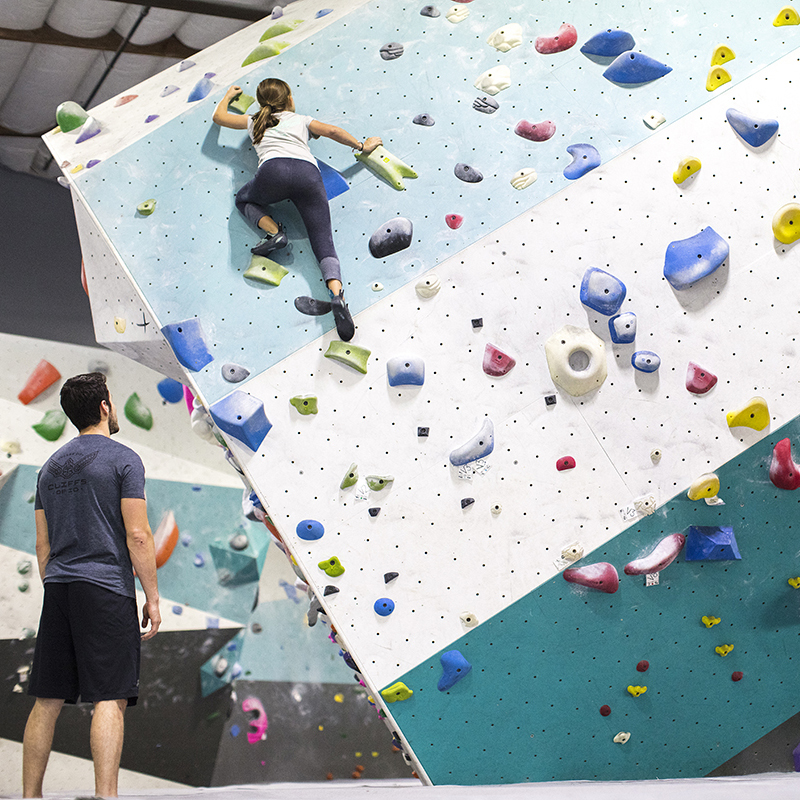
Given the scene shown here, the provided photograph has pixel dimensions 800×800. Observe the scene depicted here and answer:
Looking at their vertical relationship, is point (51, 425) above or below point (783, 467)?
above

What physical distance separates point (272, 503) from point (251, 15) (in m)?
3.01

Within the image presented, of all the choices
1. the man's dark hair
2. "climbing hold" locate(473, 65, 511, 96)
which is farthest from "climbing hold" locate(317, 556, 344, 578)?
"climbing hold" locate(473, 65, 511, 96)

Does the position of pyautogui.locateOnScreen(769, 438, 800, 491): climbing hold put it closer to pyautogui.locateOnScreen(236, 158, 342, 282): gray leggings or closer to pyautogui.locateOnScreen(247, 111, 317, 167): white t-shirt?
pyautogui.locateOnScreen(236, 158, 342, 282): gray leggings

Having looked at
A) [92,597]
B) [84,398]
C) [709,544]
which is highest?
[84,398]

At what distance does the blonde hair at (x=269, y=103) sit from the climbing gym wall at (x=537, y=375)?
141 millimetres

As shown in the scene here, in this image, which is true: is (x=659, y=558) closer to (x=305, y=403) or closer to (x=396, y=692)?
(x=396, y=692)

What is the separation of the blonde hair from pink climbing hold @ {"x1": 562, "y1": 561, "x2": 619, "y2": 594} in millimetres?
1824

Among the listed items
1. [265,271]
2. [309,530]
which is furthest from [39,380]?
[309,530]

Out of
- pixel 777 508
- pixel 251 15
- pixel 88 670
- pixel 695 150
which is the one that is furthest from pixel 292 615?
pixel 251 15

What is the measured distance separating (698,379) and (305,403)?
133 centimetres

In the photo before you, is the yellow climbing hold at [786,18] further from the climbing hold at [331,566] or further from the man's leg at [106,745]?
the man's leg at [106,745]

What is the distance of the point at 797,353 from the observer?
233cm

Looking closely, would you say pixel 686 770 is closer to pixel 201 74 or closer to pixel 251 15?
pixel 201 74

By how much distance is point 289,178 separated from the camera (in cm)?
225
